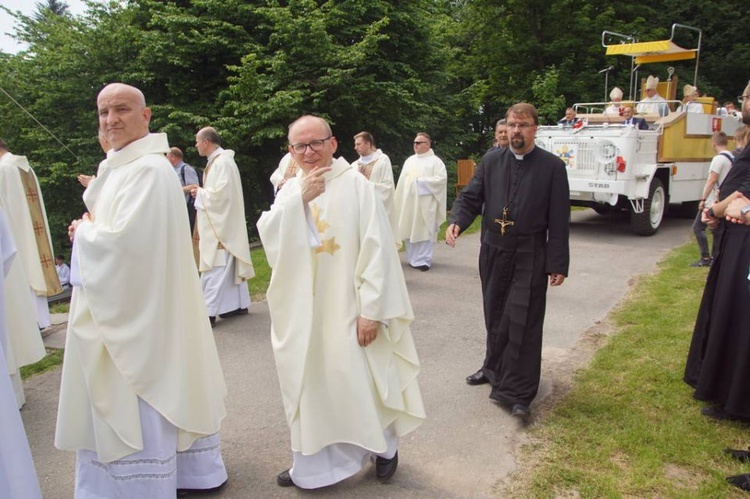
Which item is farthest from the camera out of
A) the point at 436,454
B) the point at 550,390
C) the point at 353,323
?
the point at 550,390

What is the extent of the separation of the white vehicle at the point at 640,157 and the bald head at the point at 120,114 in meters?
8.76

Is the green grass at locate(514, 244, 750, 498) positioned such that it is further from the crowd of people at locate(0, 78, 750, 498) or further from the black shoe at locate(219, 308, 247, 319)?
the black shoe at locate(219, 308, 247, 319)

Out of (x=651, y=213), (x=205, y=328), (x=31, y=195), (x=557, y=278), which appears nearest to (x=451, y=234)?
(x=557, y=278)

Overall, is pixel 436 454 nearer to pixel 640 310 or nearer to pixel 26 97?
pixel 640 310

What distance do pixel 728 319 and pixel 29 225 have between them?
20.5ft

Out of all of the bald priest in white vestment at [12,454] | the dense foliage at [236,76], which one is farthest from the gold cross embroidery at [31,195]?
the dense foliage at [236,76]

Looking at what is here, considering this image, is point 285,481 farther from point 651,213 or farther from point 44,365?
point 651,213

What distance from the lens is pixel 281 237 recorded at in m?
3.13

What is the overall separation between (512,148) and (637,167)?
7.55 m

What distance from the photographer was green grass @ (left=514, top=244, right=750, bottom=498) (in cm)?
330

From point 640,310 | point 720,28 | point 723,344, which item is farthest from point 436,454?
point 720,28

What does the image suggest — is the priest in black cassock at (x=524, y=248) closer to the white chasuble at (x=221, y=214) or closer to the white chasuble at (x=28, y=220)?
the white chasuble at (x=221, y=214)

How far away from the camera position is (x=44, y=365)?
532 centimetres

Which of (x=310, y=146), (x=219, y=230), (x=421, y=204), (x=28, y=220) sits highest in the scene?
(x=310, y=146)
